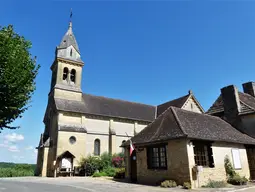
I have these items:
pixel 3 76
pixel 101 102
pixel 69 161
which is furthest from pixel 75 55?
pixel 3 76

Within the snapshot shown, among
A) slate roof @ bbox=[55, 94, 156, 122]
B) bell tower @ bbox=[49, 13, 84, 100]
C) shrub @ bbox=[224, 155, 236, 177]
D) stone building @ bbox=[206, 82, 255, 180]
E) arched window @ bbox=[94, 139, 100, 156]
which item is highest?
bell tower @ bbox=[49, 13, 84, 100]

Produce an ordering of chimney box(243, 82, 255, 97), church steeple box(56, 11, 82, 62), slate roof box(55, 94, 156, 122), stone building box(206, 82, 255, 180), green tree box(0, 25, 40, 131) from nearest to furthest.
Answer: green tree box(0, 25, 40, 131) → stone building box(206, 82, 255, 180) → chimney box(243, 82, 255, 97) → slate roof box(55, 94, 156, 122) → church steeple box(56, 11, 82, 62)

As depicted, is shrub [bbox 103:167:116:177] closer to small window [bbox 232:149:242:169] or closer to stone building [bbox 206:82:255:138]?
small window [bbox 232:149:242:169]

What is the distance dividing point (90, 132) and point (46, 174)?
7.05m

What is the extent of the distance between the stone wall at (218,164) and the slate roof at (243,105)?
4047 millimetres

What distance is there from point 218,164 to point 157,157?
12.9 feet

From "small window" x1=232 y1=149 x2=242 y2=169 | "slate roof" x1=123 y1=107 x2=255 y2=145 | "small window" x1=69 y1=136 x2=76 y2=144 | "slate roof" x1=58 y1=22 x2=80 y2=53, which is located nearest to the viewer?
"slate roof" x1=123 y1=107 x2=255 y2=145

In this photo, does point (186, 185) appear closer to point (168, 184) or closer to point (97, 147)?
point (168, 184)

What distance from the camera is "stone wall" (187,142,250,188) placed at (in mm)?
12104

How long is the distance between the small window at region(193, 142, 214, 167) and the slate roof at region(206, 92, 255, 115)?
7.40 metres

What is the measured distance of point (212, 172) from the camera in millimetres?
12914

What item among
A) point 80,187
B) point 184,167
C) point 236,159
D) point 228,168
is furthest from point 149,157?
point 236,159

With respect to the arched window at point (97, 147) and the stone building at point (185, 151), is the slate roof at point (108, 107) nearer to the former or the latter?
the arched window at point (97, 147)

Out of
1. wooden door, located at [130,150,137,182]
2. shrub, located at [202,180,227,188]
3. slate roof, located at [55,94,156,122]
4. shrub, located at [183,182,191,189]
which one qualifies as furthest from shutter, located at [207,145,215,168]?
slate roof, located at [55,94,156,122]
